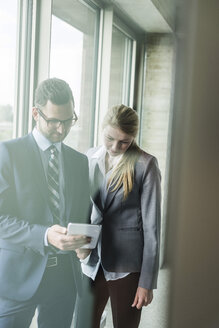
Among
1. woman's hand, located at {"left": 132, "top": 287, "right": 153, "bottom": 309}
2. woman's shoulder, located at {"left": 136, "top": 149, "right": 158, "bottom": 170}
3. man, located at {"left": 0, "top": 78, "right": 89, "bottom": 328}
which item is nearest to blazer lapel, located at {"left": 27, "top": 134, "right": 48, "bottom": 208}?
man, located at {"left": 0, "top": 78, "right": 89, "bottom": 328}

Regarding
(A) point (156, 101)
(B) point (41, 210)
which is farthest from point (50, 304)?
(A) point (156, 101)

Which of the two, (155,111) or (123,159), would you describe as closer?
(155,111)

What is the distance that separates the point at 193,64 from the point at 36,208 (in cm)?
65

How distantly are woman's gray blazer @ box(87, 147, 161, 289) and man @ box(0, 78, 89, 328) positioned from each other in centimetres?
5

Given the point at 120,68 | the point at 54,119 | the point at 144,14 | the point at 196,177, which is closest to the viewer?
the point at 196,177

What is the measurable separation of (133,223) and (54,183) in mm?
240

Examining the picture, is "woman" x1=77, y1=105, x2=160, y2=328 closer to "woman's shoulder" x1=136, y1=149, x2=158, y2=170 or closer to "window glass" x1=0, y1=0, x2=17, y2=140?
"woman's shoulder" x1=136, y1=149, x2=158, y2=170

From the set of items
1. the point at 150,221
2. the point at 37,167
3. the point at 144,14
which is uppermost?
the point at 144,14

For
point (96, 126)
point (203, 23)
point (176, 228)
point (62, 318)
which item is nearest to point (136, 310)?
point (62, 318)

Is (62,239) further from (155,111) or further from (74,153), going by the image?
(155,111)

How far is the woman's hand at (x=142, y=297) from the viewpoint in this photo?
940 millimetres

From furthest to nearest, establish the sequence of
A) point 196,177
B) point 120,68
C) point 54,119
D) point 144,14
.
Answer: point 120,68 → point 54,119 → point 144,14 → point 196,177

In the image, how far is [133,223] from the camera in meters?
0.98

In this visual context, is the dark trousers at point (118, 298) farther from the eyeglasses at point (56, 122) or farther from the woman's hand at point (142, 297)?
the eyeglasses at point (56, 122)
